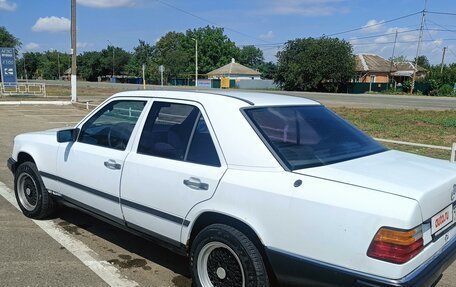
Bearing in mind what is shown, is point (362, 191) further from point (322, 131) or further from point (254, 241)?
point (322, 131)

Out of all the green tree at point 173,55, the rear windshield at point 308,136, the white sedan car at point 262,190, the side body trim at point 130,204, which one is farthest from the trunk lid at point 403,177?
the green tree at point 173,55

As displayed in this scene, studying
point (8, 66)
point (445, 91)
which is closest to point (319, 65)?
point (445, 91)

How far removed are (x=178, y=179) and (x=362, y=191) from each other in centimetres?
141

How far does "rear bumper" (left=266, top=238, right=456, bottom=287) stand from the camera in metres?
2.46

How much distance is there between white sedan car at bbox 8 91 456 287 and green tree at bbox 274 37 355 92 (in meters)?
58.9

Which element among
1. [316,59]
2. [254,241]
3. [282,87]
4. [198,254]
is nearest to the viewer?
[254,241]

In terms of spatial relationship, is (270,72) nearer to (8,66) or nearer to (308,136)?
(8,66)

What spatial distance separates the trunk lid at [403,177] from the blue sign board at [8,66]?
3181 centimetres

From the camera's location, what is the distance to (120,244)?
15.1ft

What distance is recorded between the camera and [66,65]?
152625mm

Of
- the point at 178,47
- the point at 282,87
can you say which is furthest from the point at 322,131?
the point at 178,47

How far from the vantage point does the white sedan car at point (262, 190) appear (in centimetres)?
251

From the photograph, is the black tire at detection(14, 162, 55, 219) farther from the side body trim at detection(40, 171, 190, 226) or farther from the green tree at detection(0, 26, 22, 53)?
the green tree at detection(0, 26, 22, 53)

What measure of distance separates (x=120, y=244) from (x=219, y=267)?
177cm
